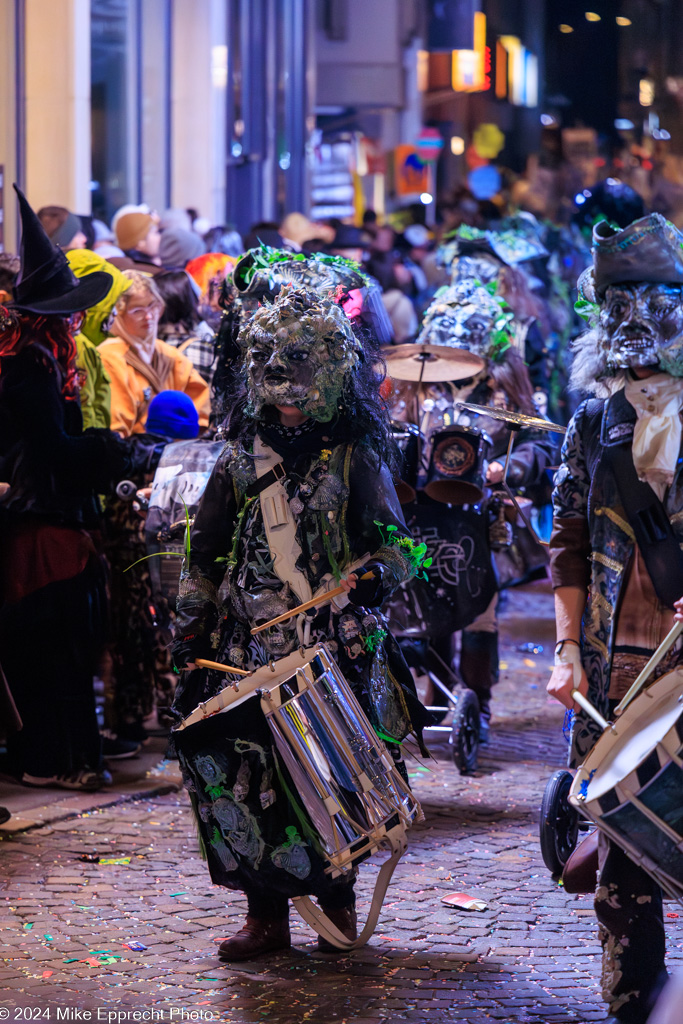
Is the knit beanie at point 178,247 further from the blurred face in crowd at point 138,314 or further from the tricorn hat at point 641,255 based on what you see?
the tricorn hat at point 641,255

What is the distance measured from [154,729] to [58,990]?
3.55 m

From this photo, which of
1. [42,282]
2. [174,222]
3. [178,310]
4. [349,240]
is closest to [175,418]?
[42,282]

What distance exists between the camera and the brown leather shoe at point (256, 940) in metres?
4.87

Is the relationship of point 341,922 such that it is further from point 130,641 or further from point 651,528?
point 130,641

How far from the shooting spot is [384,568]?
15.7ft

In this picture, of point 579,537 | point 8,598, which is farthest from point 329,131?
point 579,537

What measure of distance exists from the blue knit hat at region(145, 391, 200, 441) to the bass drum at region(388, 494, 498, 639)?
3.49 ft

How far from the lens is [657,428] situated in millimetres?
4469

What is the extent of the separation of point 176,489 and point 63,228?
5.12 metres

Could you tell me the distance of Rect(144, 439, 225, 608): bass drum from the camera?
6434 millimetres

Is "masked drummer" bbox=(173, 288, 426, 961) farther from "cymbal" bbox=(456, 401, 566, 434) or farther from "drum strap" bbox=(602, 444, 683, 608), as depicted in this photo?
"cymbal" bbox=(456, 401, 566, 434)

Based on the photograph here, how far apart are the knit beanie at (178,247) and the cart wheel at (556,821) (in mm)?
6930

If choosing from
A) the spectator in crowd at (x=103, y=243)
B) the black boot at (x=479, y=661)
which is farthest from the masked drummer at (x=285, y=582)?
the spectator in crowd at (x=103, y=243)

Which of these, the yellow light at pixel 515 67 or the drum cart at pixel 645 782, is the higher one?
the yellow light at pixel 515 67
